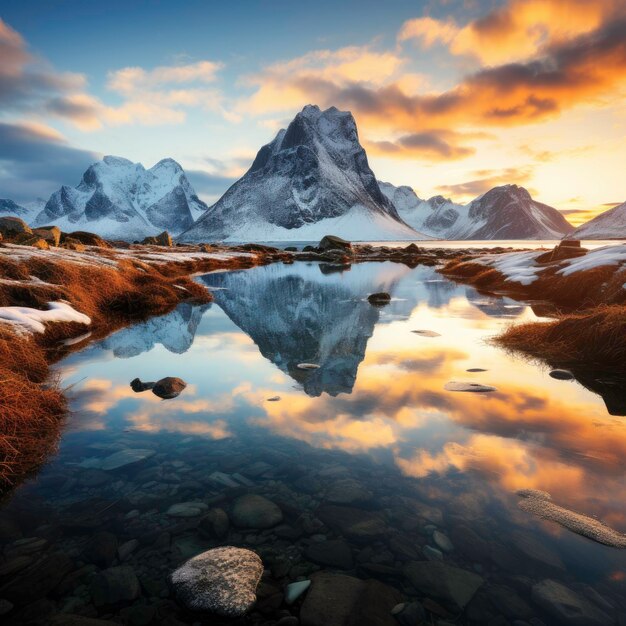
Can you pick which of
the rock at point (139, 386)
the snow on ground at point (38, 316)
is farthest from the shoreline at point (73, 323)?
the rock at point (139, 386)

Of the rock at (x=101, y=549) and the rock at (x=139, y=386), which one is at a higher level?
the rock at (x=139, y=386)

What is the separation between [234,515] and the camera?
4996mm

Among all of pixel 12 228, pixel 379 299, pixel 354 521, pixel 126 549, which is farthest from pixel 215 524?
pixel 12 228

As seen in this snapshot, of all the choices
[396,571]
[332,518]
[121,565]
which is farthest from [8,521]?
[396,571]

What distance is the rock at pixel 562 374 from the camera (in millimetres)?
10158

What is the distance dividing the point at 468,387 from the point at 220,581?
7406mm

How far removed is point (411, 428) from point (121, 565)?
5055 millimetres

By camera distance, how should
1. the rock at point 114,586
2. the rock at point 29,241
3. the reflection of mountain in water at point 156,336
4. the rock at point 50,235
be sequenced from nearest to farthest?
the rock at point 114,586
the reflection of mountain in water at point 156,336
the rock at point 29,241
the rock at point 50,235

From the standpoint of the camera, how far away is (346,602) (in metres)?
3.73

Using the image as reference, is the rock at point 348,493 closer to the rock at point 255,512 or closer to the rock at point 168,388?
the rock at point 255,512

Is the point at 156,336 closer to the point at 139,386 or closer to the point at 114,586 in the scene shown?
the point at 139,386

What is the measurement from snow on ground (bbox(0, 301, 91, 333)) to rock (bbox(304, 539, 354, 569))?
34.0ft

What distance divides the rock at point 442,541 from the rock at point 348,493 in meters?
0.95

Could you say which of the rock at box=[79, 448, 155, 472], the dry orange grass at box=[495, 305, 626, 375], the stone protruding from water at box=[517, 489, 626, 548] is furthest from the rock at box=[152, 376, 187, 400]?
the dry orange grass at box=[495, 305, 626, 375]
